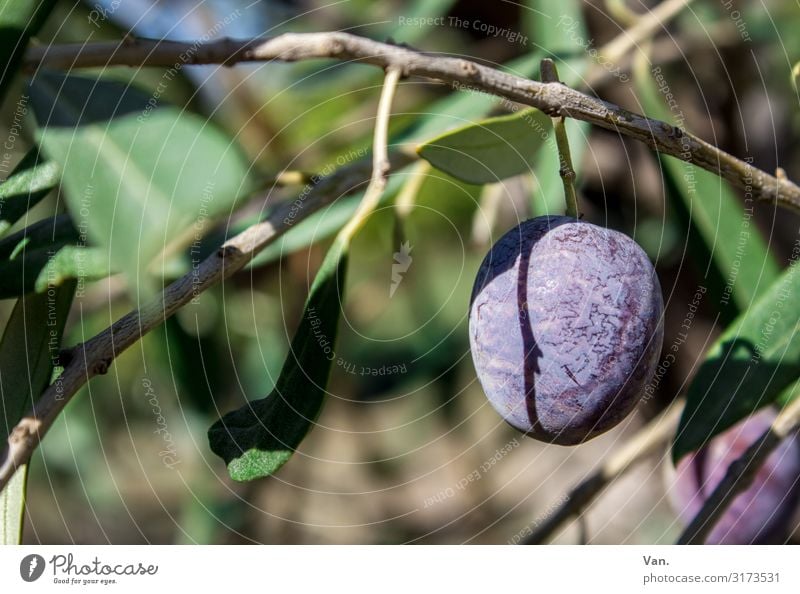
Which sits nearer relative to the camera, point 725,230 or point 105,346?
point 105,346

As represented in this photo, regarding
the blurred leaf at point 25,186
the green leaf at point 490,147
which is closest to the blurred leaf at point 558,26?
the green leaf at point 490,147

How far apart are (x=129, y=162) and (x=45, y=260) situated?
13 cm

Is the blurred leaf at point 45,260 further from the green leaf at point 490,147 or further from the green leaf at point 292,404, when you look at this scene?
the green leaf at point 490,147

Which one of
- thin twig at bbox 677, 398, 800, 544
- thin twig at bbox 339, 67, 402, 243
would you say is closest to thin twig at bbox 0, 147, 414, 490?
thin twig at bbox 339, 67, 402, 243

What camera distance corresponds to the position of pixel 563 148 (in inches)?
28.8

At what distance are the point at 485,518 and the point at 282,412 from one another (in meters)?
1.41

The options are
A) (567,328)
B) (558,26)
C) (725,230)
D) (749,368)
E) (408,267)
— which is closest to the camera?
(567,328)

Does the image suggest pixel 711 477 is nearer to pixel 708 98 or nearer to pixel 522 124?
pixel 522 124

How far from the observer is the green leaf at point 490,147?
2.53 feet

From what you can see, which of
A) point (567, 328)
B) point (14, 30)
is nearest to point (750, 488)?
point (567, 328)

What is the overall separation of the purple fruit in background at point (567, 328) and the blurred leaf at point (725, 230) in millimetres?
439

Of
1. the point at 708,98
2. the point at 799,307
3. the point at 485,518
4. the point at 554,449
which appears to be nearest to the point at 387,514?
the point at 485,518

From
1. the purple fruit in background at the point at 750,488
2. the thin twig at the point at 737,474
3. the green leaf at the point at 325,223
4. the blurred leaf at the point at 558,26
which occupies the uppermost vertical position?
the blurred leaf at the point at 558,26

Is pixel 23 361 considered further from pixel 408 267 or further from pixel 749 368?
pixel 408 267
